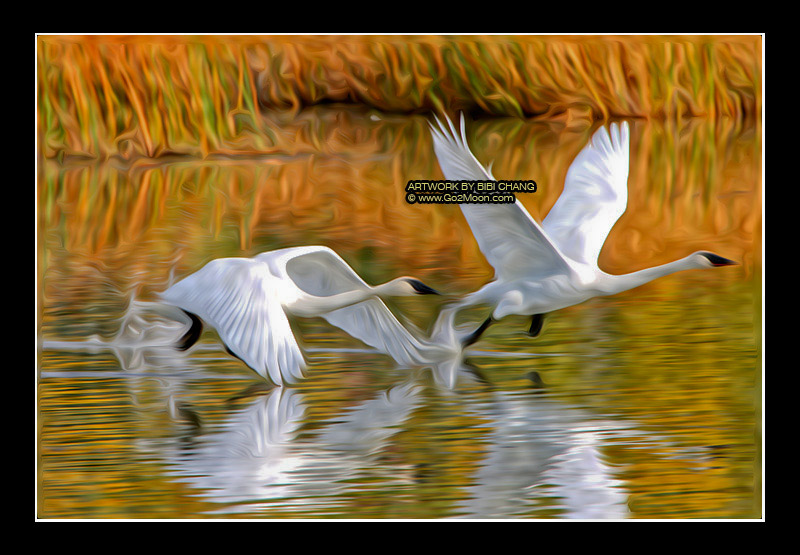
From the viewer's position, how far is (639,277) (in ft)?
11.9

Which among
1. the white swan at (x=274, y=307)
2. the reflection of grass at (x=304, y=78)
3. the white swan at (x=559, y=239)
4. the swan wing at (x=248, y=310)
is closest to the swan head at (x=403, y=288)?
the white swan at (x=274, y=307)

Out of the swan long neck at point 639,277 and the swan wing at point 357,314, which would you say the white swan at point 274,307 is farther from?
the swan long neck at point 639,277

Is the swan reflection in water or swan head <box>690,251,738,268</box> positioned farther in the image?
swan head <box>690,251,738,268</box>

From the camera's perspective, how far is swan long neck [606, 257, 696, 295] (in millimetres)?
3615

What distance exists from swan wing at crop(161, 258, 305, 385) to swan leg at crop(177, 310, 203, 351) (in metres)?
0.04

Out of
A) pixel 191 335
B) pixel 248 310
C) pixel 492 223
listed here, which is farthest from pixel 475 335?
pixel 191 335

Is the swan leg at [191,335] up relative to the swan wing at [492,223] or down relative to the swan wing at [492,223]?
down

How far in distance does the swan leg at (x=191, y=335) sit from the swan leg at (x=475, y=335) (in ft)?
3.00

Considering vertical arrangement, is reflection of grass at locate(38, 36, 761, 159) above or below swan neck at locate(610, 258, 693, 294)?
above

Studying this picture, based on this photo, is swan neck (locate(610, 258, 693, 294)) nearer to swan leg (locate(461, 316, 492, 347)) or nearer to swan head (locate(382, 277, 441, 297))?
swan leg (locate(461, 316, 492, 347))

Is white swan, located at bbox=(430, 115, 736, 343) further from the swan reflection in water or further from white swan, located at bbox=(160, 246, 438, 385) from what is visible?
the swan reflection in water

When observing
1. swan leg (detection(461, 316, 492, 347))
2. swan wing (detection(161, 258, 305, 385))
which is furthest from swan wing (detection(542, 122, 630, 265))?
swan wing (detection(161, 258, 305, 385))

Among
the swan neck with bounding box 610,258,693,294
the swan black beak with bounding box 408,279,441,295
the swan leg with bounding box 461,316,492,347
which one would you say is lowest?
the swan leg with bounding box 461,316,492,347

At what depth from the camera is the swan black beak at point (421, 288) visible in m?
3.57
